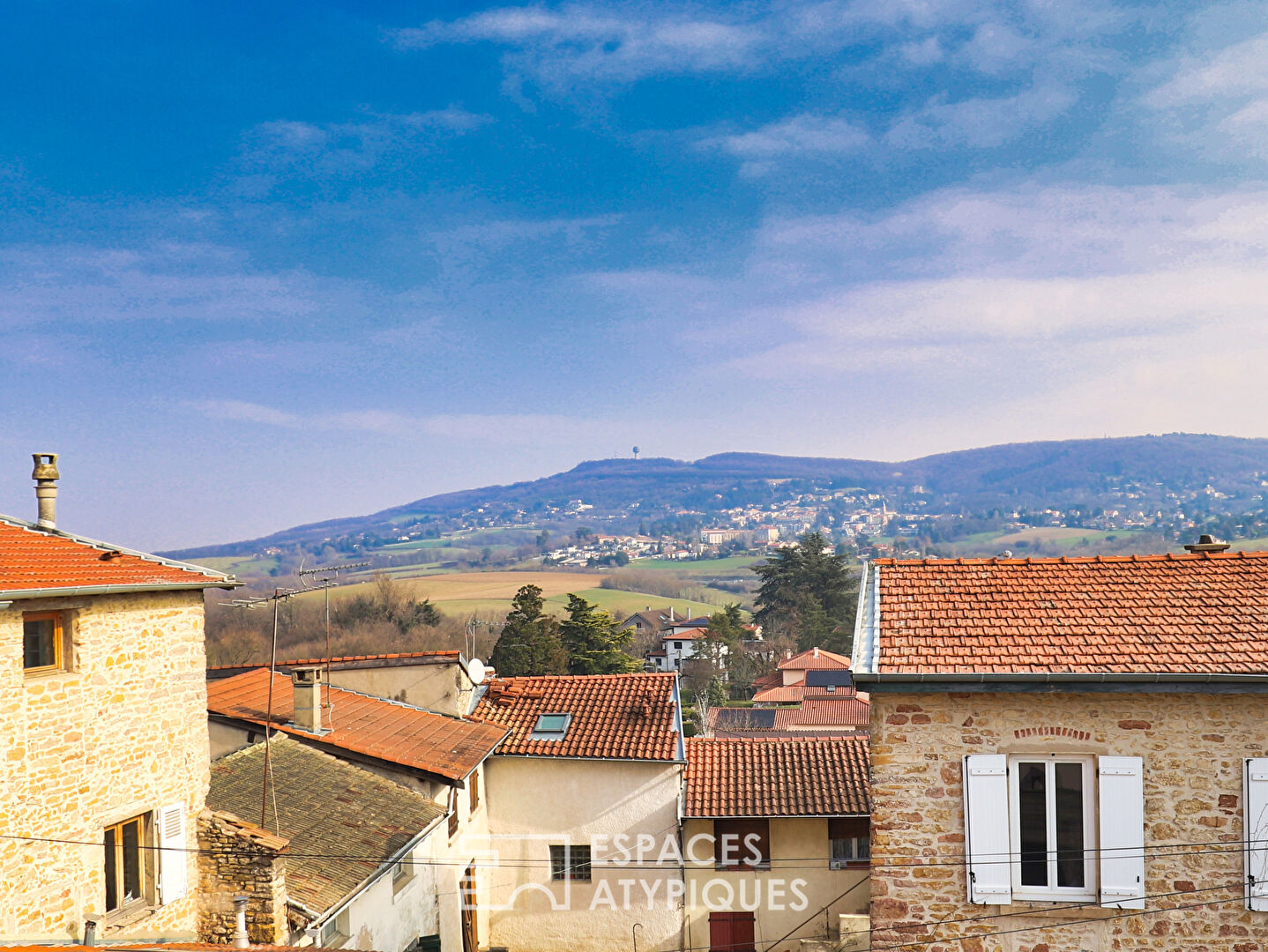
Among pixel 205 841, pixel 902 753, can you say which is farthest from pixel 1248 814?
pixel 205 841

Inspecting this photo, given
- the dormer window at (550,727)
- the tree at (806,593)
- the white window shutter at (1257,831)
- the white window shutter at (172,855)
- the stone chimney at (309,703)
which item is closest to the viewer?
the white window shutter at (1257,831)

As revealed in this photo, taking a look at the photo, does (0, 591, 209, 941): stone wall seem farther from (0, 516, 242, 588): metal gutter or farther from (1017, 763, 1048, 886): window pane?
(1017, 763, 1048, 886): window pane

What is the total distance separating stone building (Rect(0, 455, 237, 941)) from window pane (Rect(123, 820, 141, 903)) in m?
0.01

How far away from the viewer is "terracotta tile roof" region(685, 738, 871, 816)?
18.6m

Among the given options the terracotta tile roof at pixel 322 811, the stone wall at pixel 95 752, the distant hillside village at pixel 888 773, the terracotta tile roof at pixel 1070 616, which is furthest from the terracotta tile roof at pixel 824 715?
the stone wall at pixel 95 752

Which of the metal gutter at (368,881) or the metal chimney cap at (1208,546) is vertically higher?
the metal chimney cap at (1208,546)

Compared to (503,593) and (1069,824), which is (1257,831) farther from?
(503,593)

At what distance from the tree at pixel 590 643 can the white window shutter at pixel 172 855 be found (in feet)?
141

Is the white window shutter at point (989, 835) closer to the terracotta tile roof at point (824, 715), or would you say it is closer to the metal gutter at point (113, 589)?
the metal gutter at point (113, 589)

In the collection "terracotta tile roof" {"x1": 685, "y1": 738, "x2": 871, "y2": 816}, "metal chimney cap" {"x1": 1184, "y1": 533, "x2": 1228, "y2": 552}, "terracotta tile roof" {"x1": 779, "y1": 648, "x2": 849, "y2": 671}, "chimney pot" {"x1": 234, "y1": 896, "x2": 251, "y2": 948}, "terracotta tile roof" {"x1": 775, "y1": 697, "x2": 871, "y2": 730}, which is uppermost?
"metal chimney cap" {"x1": 1184, "y1": 533, "x2": 1228, "y2": 552}

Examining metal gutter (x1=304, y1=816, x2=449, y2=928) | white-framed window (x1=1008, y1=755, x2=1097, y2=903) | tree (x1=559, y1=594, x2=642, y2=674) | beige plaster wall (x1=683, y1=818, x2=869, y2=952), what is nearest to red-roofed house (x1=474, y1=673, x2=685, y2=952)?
beige plaster wall (x1=683, y1=818, x2=869, y2=952)

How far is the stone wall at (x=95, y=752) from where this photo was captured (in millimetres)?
9039

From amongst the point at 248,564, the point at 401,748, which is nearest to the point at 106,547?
the point at 401,748

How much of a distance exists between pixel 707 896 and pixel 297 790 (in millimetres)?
9406
